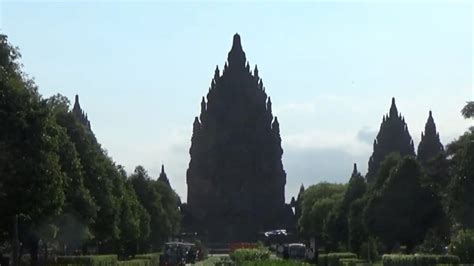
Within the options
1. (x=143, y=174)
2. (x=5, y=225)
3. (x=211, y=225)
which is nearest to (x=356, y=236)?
(x=143, y=174)

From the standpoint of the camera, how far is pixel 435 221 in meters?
72.2

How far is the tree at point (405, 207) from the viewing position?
72.1 m

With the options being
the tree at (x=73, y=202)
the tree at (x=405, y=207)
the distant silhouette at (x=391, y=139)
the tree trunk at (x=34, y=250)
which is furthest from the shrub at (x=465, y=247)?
the distant silhouette at (x=391, y=139)

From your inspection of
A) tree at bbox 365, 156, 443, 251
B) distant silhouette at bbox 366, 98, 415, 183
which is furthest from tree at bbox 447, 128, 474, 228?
distant silhouette at bbox 366, 98, 415, 183

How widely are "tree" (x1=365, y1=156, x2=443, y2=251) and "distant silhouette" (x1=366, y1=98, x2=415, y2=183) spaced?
84072mm

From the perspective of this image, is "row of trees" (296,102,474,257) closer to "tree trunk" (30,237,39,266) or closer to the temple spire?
"tree trunk" (30,237,39,266)

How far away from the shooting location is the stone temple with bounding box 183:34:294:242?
176 metres

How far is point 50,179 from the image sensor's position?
4216 centimetres

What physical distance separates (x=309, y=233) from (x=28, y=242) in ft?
237

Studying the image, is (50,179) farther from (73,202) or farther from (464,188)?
(464,188)

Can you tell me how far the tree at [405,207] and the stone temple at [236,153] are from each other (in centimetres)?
10128

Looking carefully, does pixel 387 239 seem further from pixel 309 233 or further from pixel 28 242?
pixel 309 233

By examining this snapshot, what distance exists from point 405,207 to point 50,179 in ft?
114

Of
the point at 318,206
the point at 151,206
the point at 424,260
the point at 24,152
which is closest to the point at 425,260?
the point at 424,260
